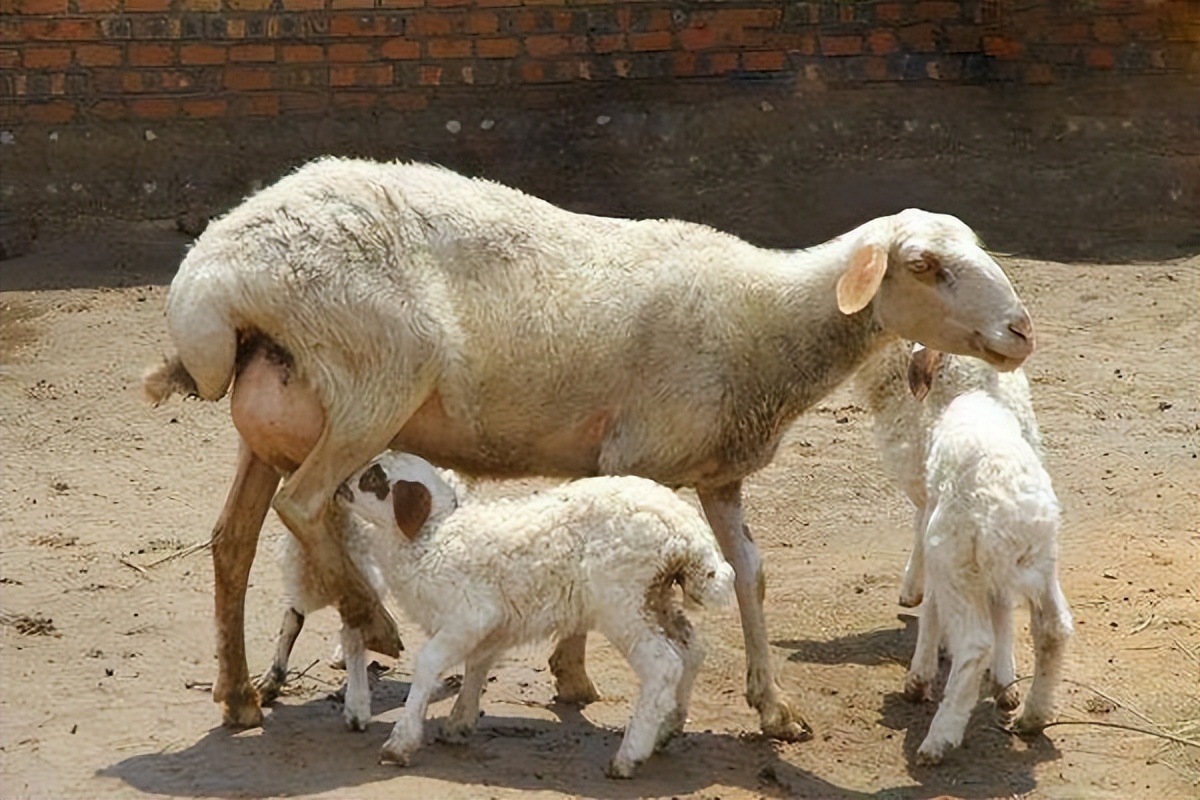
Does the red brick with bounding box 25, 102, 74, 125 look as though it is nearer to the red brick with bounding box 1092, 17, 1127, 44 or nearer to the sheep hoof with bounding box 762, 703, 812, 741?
the red brick with bounding box 1092, 17, 1127, 44

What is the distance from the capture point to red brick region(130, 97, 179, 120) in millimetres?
10922

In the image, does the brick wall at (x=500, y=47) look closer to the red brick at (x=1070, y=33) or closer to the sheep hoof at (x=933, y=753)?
the red brick at (x=1070, y=33)

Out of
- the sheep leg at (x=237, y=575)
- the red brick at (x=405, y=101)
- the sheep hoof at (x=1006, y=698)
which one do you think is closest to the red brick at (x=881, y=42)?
the red brick at (x=405, y=101)

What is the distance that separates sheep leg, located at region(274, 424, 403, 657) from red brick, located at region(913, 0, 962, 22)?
6752 mm

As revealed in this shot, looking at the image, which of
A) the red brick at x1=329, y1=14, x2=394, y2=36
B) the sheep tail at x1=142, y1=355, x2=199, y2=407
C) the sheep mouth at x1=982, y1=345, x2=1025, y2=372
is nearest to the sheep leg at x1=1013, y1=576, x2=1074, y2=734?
the sheep mouth at x1=982, y1=345, x2=1025, y2=372

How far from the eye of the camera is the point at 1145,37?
11227mm

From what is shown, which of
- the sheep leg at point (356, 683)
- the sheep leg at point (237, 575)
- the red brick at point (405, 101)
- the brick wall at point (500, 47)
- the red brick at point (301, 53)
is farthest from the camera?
the red brick at point (405, 101)

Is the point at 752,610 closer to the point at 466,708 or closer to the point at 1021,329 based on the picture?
the point at 466,708

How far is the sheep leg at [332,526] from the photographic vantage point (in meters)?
5.56

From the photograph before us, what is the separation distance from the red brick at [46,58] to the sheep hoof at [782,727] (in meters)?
→ 6.79

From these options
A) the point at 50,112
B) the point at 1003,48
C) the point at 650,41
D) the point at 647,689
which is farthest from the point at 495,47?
the point at 647,689

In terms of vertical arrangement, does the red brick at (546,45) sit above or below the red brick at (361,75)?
above

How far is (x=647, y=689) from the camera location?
17.4 ft

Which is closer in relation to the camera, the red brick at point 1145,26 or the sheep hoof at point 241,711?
the sheep hoof at point 241,711
